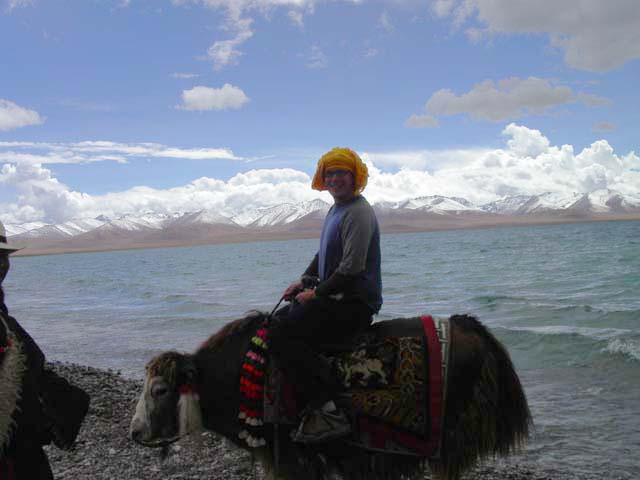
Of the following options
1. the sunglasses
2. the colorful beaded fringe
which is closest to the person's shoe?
the colorful beaded fringe

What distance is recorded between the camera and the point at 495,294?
19.7 metres

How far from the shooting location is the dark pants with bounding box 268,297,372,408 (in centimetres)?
340

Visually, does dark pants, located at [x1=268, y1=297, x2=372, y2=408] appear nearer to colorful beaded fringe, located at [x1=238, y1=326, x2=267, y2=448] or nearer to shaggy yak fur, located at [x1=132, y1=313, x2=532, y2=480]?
colorful beaded fringe, located at [x1=238, y1=326, x2=267, y2=448]

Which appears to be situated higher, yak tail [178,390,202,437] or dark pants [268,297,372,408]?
dark pants [268,297,372,408]

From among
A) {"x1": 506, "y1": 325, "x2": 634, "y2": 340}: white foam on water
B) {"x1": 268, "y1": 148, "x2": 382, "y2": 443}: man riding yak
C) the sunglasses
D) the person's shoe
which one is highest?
the sunglasses

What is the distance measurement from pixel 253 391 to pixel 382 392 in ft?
2.40

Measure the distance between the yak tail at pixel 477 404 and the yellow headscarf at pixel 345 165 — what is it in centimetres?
101

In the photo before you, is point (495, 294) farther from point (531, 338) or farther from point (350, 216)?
point (350, 216)

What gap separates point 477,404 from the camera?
3596 millimetres

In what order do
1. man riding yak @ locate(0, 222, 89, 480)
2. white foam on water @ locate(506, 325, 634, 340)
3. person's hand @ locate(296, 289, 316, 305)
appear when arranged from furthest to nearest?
white foam on water @ locate(506, 325, 634, 340)
person's hand @ locate(296, 289, 316, 305)
man riding yak @ locate(0, 222, 89, 480)

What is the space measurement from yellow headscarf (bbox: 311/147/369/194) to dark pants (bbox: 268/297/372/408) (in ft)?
2.26

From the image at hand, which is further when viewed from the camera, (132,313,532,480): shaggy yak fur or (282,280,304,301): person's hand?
(282,280,304,301): person's hand

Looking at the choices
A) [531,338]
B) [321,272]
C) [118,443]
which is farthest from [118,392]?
[531,338]

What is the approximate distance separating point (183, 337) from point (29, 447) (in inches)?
443
